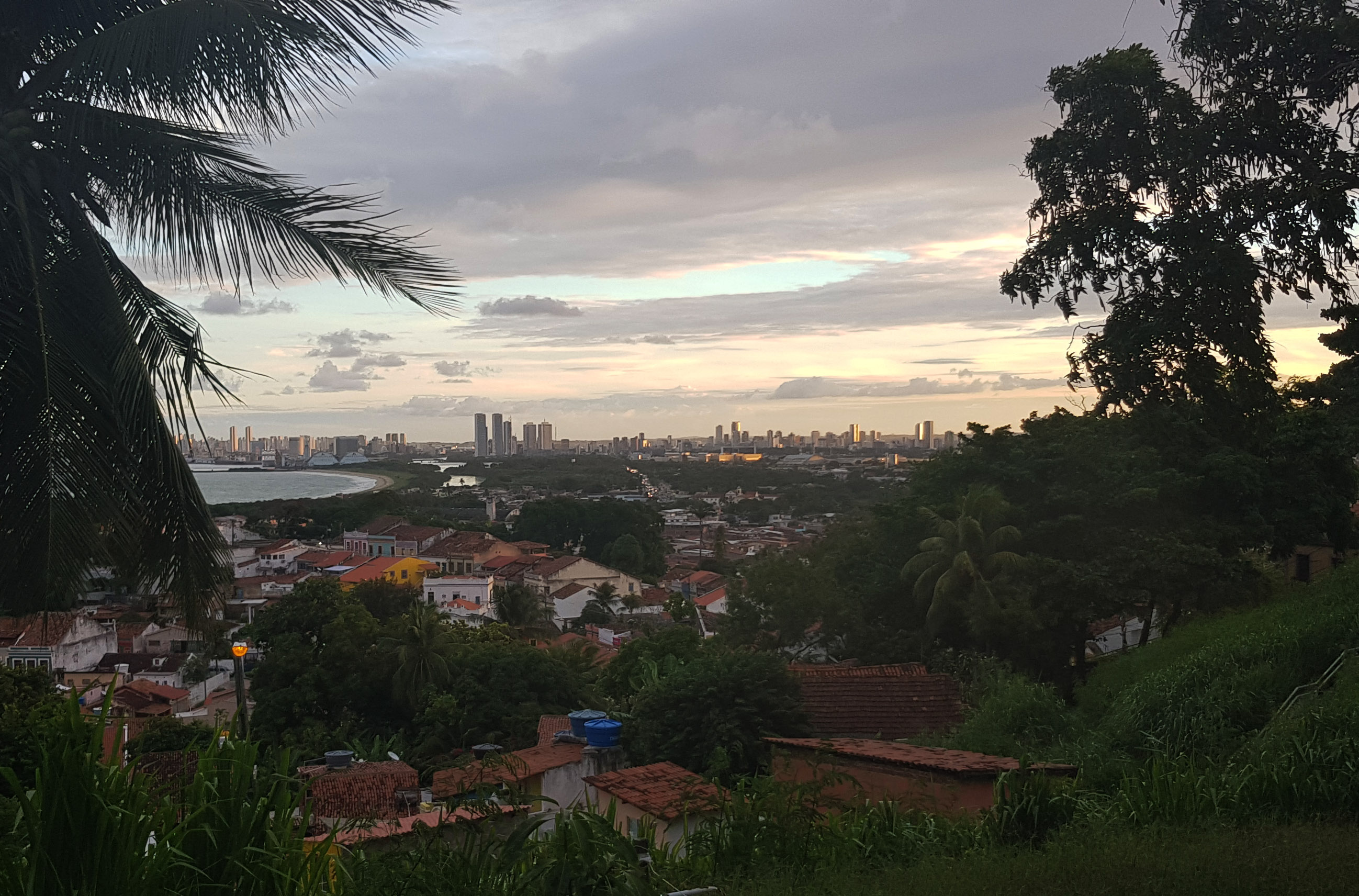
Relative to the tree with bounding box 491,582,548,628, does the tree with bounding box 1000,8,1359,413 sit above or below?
above

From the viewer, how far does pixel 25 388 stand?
259cm

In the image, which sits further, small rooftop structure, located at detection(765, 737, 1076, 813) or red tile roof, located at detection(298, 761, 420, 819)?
red tile roof, located at detection(298, 761, 420, 819)

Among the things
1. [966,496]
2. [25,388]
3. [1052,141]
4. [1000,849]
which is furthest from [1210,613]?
[25,388]

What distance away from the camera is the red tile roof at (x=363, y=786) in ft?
29.8

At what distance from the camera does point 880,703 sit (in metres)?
13.6

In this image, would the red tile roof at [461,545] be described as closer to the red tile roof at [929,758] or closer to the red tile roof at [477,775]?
the red tile roof at [929,758]

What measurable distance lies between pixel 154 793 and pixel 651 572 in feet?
191

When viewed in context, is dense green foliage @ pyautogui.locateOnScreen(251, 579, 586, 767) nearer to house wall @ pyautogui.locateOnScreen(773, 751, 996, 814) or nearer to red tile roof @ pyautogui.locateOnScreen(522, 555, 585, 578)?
house wall @ pyautogui.locateOnScreen(773, 751, 996, 814)

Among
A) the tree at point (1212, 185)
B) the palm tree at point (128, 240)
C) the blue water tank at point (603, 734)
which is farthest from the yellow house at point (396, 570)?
the palm tree at point (128, 240)

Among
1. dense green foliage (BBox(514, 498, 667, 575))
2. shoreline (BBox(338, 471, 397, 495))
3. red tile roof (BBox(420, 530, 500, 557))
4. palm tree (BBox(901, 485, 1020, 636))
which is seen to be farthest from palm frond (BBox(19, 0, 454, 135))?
shoreline (BBox(338, 471, 397, 495))

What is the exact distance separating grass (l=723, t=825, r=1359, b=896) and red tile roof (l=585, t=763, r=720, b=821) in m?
1.98

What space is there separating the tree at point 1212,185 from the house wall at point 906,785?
2774 mm

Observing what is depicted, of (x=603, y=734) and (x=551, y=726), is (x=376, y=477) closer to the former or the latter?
(x=551, y=726)

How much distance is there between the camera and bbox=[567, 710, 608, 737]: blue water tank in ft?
45.0
